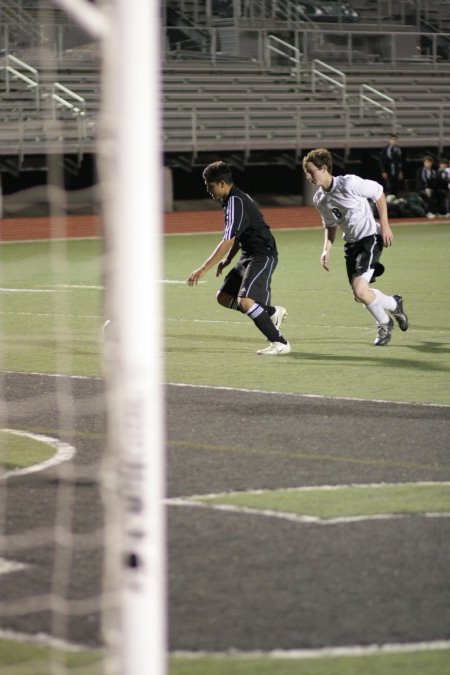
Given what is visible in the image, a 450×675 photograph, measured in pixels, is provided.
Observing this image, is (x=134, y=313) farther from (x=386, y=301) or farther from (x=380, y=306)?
(x=386, y=301)

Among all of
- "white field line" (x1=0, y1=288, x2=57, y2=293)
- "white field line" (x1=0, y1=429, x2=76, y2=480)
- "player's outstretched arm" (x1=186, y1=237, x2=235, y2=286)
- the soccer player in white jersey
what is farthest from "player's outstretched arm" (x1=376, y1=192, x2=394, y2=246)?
"white field line" (x1=0, y1=288, x2=57, y2=293)

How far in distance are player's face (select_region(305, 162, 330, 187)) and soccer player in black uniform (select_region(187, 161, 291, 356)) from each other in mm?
578

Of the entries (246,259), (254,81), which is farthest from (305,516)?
(254,81)

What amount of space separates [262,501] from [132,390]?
3.04 metres

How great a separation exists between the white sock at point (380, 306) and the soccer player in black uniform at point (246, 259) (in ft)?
2.77

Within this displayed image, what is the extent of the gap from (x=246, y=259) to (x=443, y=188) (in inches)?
899

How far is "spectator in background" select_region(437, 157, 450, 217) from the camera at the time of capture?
33409mm

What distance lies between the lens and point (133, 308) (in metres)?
3.58

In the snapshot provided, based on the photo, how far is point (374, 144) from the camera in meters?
36.2

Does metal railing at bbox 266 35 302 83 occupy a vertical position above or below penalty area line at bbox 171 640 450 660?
above

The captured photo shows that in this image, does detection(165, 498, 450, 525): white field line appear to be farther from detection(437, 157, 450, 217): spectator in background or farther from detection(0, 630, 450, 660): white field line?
detection(437, 157, 450, 217): spectator in background

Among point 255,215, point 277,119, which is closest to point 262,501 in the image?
point 255,215

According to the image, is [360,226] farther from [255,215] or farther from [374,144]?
[374,144]

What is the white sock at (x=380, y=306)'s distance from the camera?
40.5ft
